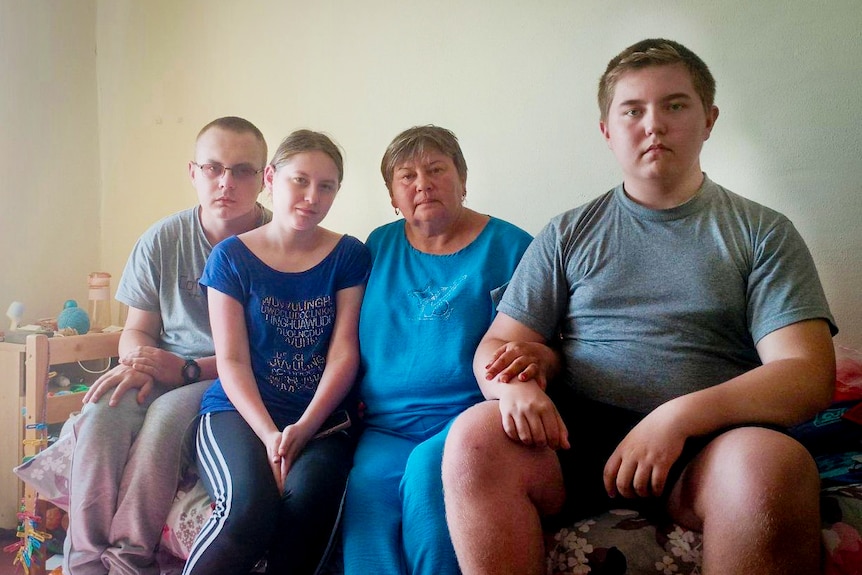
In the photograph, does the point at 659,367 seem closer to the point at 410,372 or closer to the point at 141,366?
the point at 410,372

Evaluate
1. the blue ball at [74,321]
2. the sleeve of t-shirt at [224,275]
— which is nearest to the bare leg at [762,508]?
the sleeve of t-shirt at [224,275]

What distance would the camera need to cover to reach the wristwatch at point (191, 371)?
150 cm

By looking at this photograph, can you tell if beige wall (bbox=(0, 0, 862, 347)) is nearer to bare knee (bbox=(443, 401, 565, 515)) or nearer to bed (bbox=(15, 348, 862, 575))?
bed (bbox=(15, 348, 862, 575))

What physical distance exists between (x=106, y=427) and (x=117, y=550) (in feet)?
0.80

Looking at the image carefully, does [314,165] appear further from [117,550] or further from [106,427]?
[117,550]

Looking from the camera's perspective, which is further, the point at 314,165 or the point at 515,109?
the point at 515,109

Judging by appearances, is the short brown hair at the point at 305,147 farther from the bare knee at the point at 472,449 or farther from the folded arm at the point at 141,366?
the bare knee at the point at 472,449

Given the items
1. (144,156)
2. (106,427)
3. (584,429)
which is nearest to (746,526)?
(584,429)

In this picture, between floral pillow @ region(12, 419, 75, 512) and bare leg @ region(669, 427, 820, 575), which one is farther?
→ floral pillow @ region(12, 419, 75, 512)

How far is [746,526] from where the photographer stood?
75 centimetres

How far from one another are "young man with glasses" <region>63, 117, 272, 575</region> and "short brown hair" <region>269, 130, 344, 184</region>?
226 millimetres

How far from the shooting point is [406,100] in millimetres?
1970

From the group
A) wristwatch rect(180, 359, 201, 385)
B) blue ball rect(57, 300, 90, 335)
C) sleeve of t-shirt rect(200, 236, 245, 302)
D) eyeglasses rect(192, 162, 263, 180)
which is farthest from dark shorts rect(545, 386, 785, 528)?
blue ball rect(57, 300, 90, 335)

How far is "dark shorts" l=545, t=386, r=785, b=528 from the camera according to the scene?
2.94 ft
